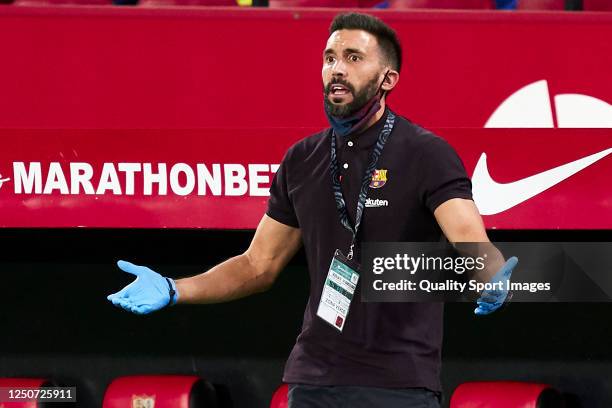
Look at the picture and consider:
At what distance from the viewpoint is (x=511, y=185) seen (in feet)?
10.9

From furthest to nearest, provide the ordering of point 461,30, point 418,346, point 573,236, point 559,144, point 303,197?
point 461,30
point 573,236
point 559,144
point 303,197
point 418,346

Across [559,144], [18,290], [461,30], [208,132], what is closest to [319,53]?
[461,30]

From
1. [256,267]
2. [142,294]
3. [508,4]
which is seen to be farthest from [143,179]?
[508,4]

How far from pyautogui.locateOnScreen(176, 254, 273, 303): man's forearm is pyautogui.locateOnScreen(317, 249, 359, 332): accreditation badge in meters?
0.27

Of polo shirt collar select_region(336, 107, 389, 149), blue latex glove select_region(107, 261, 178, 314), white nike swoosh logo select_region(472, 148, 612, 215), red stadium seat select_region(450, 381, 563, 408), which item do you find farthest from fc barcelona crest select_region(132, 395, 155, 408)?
polo shirt collar select_region(336, 107, 389, 149)

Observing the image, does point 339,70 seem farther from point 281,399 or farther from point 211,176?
point 281,399

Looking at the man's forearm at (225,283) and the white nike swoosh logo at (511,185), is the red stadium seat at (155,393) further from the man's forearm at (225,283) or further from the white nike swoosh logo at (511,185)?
the man's forearm at (225,283)

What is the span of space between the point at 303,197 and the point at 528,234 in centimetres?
157

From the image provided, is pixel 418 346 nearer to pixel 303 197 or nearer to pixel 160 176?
pixel 303 197

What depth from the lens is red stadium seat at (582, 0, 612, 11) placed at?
4121 mm

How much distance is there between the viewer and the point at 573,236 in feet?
12.2

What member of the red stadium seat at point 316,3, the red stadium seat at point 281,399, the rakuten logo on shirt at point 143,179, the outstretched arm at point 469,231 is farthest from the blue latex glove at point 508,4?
the outstretched arm at point 469,231

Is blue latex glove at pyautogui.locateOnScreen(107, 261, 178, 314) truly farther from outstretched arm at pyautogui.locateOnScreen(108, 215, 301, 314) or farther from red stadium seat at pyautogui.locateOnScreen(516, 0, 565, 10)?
red stadium seat at pyautogui.locateOnScreen(516, 0, 565, 10)

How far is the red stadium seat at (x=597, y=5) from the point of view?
4121mm
